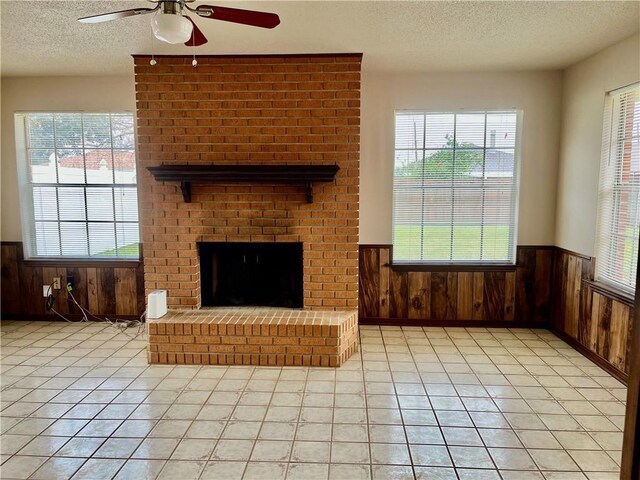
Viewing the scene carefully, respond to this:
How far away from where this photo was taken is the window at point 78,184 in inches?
176

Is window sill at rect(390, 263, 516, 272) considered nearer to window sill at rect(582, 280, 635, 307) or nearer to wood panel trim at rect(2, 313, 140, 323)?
window sill at rect(582, 280, 635, 307)

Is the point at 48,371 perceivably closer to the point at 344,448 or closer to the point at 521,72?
the point at 344,448

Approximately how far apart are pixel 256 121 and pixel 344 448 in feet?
8.88

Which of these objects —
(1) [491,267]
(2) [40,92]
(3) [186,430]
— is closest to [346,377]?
(3) [186,430]

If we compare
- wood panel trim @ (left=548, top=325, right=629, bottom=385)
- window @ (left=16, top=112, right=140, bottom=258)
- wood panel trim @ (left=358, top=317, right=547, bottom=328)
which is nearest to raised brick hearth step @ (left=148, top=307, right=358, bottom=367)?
wood panel trim @ (left=358, top=317, right=547, bottom=328)

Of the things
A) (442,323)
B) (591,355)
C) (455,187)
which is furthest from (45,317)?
Answer: (591,355)

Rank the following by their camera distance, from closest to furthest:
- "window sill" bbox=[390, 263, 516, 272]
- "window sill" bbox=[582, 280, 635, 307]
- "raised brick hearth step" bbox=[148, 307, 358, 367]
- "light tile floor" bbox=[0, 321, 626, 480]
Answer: "light tile floor" bbox=[0, 321, 626, 480] → "window sill" bbox=[582, 280, 635, 307] → "raised brick hearth step" bbox=[148, 307, 358, 367] → "window sill" bbox=[390, 263, 516, 272]

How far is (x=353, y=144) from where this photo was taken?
3.65 m

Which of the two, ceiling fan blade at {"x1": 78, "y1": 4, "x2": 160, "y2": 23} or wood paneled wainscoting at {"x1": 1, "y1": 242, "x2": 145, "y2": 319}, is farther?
wood paneled wainscoting at {"x1": 1, "y1": 242, "x2": 145, "y2": 319}

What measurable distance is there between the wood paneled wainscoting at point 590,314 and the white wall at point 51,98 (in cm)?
476

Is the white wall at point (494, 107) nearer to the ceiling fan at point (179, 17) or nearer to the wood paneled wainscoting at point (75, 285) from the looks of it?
the ceiling fan at point (179, 17)

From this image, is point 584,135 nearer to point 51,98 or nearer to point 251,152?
A: point 251,152

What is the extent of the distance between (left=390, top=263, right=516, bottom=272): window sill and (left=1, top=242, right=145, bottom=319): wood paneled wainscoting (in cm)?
289

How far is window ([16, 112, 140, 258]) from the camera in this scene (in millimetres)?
4469
